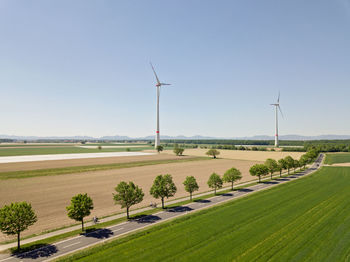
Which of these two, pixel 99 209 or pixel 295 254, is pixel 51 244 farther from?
pixel 295 254

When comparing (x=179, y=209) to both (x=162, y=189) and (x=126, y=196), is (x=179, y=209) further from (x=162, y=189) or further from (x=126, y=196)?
(x=126, y=196)

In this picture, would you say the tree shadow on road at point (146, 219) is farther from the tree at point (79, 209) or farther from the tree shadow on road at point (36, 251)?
the tree shadow on road at point (36, 251)

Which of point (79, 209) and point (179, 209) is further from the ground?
point (79, 209)

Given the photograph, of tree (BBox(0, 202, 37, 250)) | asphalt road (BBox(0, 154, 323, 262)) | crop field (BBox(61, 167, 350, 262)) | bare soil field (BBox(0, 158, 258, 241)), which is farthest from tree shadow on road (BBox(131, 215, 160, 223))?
tree (BBox(0, 202, 37, 250))

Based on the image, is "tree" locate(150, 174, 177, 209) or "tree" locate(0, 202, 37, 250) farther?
"tree" locate(150, 174, 177, 209)

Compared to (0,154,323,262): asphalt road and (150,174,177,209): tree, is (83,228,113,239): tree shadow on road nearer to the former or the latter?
(0,154,323,262): asphalt road

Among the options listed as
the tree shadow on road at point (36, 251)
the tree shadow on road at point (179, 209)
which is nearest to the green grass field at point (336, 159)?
the tree shadow on road at point (179, 209)

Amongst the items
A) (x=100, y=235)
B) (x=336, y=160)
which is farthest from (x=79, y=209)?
(x=336, y=160)

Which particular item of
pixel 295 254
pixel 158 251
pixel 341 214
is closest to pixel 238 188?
pixel 341 214
